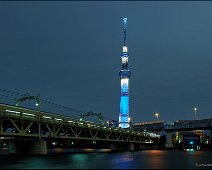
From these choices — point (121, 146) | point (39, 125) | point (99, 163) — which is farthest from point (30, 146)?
point (121, 146)

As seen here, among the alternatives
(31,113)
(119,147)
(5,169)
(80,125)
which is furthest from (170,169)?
(119,147)

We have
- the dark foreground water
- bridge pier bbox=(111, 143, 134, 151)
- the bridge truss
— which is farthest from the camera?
bridge pier bbox=(111, 143, 134, 151)

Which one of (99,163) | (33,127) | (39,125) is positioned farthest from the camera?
(33,127)

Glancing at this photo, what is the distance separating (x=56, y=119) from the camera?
332ft

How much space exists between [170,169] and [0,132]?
1516 inches

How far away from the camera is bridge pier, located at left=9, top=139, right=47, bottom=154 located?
91625 mm

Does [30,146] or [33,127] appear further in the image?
[33,127]

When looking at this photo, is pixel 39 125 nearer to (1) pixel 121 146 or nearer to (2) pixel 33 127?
(2) pixel 33 127

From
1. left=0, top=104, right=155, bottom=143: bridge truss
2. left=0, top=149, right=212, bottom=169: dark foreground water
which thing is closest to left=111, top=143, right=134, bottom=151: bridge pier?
left=0, top=104, right=155, bottom=143: bridge truss

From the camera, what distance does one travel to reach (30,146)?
305 feet

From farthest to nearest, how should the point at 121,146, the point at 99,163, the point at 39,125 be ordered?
the point at 121,146 → the point at 39,125 → the point at 99,163

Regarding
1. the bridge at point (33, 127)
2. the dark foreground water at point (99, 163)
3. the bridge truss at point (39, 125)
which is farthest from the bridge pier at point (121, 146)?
the dark foreground water at point (99, 163)

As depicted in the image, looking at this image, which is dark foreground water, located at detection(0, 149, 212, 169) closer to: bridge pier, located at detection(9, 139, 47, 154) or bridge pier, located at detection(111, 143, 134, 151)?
bridge pier, located at detection(9, 139, 47, 154)

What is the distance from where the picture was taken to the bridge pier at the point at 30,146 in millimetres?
91625
